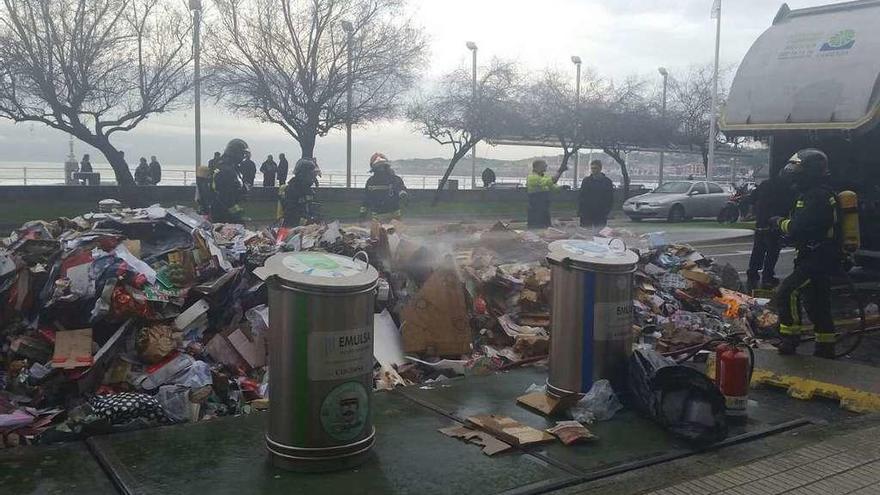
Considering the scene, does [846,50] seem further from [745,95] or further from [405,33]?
[405,33]

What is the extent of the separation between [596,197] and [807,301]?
732 centimetres

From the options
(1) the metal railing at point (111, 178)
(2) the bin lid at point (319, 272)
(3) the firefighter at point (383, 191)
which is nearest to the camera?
(2) the bin lid at point (319, 272)

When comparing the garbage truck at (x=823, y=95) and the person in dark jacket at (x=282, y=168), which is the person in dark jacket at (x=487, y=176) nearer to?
the person in dark jacket at (x=282, y=168)

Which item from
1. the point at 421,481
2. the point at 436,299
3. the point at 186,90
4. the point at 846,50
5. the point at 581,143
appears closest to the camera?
the point at 421,481

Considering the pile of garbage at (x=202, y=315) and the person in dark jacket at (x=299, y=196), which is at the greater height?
the person in dark jacket at (x=299, y=196)

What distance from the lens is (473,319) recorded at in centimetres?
723

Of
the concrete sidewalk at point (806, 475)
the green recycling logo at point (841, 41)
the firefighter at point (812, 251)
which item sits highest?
the green recycling logo at point (841, 41)

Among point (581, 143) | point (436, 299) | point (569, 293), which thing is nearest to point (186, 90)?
point (581, 143)

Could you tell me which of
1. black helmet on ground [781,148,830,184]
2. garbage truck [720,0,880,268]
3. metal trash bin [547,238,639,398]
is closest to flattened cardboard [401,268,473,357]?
metal trash bin [547,238,639,398]

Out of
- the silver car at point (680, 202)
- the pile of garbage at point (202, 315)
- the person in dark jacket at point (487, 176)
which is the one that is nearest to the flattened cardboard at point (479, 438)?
the pile of garbage at point (202, 315)

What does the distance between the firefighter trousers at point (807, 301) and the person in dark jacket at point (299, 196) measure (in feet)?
20.7

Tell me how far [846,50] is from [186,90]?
2390cm

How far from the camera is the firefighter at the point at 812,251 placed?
6.38 metres

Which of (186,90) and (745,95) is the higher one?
(186,90)
